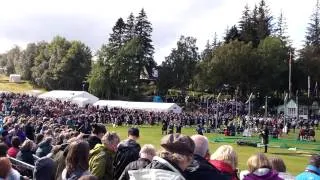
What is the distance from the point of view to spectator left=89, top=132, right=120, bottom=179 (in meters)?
7.95

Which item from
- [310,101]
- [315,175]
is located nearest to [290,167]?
[315,175]

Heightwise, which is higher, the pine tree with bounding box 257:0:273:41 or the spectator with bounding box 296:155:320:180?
the pine tree with bounding box 257:0:273:41

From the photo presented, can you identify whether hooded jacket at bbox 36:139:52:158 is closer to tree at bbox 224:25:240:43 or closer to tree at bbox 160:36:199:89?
tree at bbox 160:36:199:89

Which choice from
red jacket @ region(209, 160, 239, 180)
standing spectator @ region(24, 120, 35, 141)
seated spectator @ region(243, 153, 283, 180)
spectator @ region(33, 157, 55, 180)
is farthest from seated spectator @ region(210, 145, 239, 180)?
standing spectator @ region(24, 120, 35, 141)

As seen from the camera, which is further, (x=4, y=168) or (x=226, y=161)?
(x=4, y=168)

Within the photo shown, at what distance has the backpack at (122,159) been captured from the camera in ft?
27.5

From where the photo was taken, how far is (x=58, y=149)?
907 centimetres

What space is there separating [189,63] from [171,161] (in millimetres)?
103613

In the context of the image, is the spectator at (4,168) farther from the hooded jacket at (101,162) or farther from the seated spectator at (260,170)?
the seated spectator at (260,170)

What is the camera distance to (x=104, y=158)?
26.2ft

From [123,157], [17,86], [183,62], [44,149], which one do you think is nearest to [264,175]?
[123,157]

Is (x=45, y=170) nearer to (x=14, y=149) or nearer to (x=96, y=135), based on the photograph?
(x=96, y=135)

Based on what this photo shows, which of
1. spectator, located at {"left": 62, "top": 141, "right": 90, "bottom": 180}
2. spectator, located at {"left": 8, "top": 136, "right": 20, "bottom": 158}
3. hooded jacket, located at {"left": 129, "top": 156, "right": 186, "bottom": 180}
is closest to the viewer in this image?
hooded jacket, located at {"left": 129, "top": 156, "right": 186, "bottom": 180}

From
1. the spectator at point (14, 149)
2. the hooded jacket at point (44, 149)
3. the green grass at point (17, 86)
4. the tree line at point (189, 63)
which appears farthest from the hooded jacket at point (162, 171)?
the green grass at point (17, 86)
